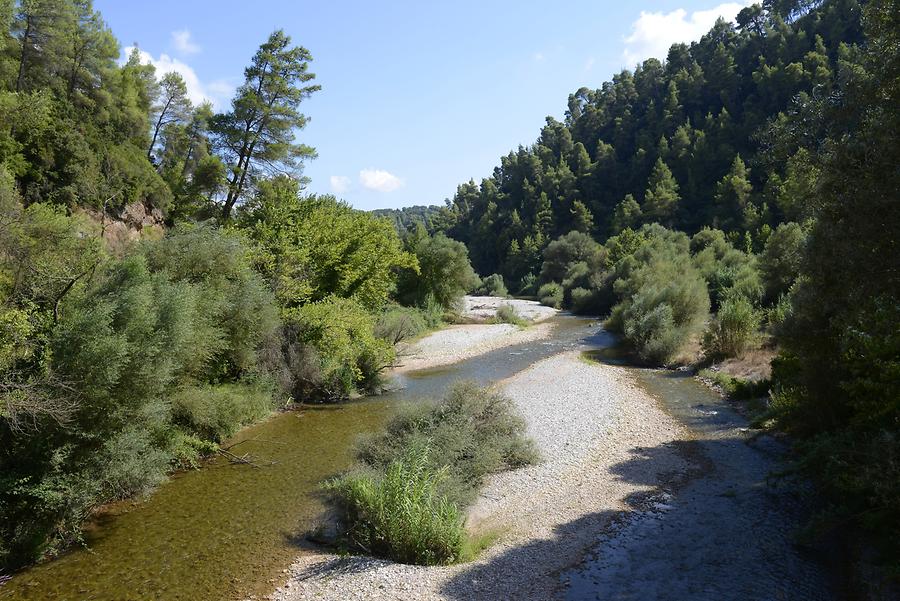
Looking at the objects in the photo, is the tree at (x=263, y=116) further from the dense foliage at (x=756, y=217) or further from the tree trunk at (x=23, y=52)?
the dense foliage at (x=756, y=217)

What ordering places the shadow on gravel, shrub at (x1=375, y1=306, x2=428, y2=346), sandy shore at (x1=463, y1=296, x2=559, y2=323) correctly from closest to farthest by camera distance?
the shadow on gravel < shrub at (x1=375, y1=306, x2=428, y2=346) < sandy shore at (x1=463, y1=296, x2=559, y2=323)

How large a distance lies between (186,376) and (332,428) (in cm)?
574

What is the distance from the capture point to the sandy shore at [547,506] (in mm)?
9016

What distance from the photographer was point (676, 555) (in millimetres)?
9805

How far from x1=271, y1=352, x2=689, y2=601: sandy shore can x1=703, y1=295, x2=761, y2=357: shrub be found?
24.8 feet

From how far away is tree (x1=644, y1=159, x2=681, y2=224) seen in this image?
7950 cm

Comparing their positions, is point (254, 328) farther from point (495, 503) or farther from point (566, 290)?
point (566, 290)

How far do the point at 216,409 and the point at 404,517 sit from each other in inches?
331

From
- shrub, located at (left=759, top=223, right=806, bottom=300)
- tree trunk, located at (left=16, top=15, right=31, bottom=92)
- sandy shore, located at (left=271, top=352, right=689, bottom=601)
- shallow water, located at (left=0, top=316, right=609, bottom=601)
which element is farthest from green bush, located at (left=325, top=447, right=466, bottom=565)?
tree trunk, located at (left=16, top=15, right=31, bottom=92)

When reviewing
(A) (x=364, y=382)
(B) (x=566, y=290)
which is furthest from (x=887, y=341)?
(B) (x=566, y=290)

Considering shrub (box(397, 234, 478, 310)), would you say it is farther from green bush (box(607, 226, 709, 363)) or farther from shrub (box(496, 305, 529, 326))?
green bush (box(607, 226, 709, 363))

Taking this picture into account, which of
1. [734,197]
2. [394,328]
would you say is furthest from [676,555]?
[734,197]

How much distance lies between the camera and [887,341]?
6.64 metres

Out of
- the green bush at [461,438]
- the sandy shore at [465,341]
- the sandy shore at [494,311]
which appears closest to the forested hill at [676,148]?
the sandy shore at [494,311]
